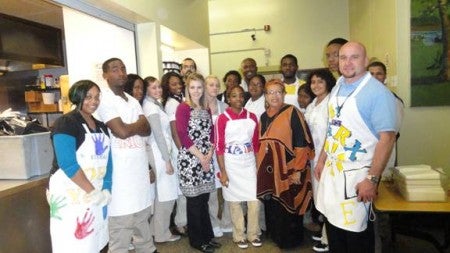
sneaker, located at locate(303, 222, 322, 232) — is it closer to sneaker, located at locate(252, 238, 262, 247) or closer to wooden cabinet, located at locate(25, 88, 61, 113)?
sneaker, located at locate(252, 238, 262, 247)

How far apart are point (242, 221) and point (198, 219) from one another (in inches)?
14.7

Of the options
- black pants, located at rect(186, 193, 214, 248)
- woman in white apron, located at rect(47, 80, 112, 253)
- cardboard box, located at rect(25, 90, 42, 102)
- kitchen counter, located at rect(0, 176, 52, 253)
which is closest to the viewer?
woman in white apron, located at rect(47, 80, 112, 253)

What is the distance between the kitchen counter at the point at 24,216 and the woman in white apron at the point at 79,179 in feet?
0.93

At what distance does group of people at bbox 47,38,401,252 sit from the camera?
5.38ft

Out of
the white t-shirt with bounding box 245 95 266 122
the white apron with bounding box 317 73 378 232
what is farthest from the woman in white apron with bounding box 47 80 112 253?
the white t-shirt with bounding box 245 95 266 122

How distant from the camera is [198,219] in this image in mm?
2551

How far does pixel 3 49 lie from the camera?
347 centimetres

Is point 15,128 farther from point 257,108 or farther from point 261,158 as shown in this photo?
point 257,108

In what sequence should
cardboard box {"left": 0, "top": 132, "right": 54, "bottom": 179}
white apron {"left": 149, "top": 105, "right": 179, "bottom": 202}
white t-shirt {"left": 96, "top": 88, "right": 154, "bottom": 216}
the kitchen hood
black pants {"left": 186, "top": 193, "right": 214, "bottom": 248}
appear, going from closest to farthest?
cardboard box {"left": 0, "top": 132, "right": 54, "bottom": 179}, white t-shirt {"left": 96, "top": 88, "right": 154, "bottom": 216}, black pants {"left": 186, "top": 193, "right": 214, "bottom": 248}, white apron {"left": 149, "top": 105, "right": 179, "bottom": 202}, the kitchen hood

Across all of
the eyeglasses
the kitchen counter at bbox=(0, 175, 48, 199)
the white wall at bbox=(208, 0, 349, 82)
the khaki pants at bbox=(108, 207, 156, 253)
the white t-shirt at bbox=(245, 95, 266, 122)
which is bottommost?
the khaki pants at bbox=(108, 207, 156, 253)

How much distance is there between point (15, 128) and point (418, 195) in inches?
91.3

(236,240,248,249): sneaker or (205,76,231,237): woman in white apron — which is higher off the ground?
(205,76,231,237): woman in white apron

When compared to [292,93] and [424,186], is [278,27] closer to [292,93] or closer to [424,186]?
[292,93]

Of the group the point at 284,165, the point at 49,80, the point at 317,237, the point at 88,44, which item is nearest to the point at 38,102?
the point at 49,80
